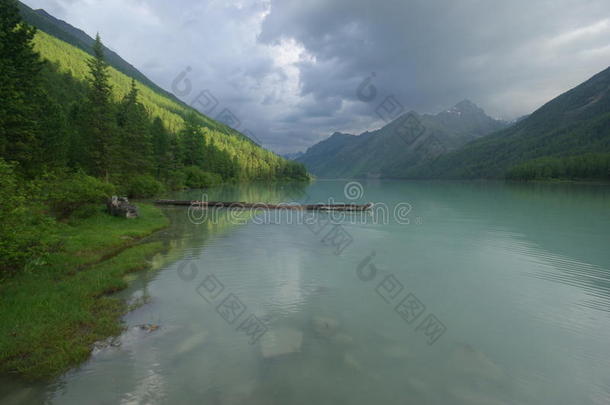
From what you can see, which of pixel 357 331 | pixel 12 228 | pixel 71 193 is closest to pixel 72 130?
pixel 71 193

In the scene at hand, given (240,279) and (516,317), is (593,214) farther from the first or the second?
(240,279)

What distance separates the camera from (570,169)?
15062 centimetres

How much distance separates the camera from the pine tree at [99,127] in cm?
4188

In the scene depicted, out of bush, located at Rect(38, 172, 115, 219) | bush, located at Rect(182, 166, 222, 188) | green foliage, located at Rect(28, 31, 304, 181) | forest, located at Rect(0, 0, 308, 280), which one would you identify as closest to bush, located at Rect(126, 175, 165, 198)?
forest, located at Rect(0, 0, 308, 280)

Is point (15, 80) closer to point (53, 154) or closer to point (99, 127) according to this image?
point (53, 154)

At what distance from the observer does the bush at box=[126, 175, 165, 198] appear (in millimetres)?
51938

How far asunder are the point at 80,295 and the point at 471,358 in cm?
1492

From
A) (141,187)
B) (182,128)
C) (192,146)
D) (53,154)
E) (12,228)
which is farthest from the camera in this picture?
(182,128)

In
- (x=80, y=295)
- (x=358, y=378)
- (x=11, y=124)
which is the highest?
(x=11, y=124)

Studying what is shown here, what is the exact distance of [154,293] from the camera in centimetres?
1399

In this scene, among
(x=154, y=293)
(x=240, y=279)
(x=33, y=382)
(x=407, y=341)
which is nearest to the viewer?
(x=33, y=382)

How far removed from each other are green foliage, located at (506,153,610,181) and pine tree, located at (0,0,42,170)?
624 feet

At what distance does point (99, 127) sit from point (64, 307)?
39.5 m

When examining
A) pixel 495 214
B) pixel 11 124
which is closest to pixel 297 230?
pixel 11 124
